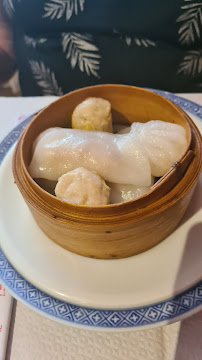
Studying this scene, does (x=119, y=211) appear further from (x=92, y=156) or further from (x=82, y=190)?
(x=92, y=156)

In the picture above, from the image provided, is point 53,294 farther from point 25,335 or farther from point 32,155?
point 32,155

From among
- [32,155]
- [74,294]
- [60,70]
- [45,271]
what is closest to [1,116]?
[60,70]

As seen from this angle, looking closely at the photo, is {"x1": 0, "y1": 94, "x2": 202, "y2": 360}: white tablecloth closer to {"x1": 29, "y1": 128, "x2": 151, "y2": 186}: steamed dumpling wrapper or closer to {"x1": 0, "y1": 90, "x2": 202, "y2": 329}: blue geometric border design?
{"x1": 0, "y1": 90, "x2": 202, "y2": 329}: blue geometric border design

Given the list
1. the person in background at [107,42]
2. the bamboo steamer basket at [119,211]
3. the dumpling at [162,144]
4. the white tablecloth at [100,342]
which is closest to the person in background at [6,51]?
the person in background at [107,42]

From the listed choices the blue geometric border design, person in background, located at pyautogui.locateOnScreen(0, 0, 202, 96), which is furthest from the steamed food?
person in background, located at pyautogui.locateOnScreen(0, 0, 202, 96)

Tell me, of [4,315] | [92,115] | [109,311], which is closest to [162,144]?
[92,115]

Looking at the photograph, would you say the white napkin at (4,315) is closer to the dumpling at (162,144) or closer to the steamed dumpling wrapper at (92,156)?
the steamed dumpling wrapper at (92,156)
